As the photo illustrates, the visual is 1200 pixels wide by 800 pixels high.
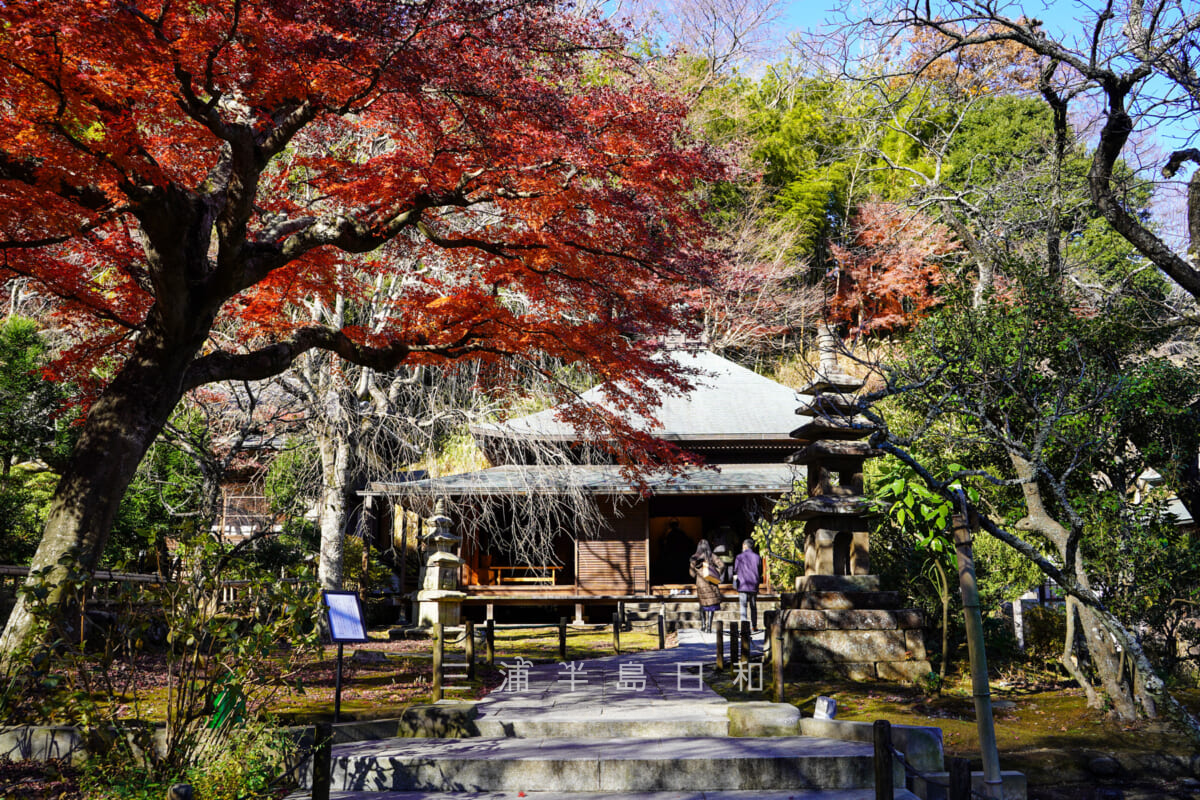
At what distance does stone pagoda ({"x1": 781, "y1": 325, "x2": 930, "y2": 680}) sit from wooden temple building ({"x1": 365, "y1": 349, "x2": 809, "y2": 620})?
6.87 meters

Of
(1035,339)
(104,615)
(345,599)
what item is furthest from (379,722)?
(1035,339)

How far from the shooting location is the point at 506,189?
9805mm

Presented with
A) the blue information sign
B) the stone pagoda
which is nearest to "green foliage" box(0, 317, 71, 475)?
the blue information sign

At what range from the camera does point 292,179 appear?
12.1 metres

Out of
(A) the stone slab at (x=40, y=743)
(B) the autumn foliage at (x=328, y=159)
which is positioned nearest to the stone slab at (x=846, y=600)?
(B) the autumn foliage at (x=328, y=159)

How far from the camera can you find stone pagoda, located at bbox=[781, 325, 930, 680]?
36.7 ft

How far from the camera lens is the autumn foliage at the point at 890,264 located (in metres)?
29.8

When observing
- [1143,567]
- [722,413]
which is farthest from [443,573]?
[1143,567]

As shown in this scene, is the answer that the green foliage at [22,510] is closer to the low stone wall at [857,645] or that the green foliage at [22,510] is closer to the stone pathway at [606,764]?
the stone pathway at [606,764]

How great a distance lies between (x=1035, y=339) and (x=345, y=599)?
8747mm

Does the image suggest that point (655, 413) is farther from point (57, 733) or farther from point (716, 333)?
point (57, 733)

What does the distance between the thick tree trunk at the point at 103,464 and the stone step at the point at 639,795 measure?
10.5 feet

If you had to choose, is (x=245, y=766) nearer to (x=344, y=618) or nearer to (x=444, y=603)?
(x=344, y=618)

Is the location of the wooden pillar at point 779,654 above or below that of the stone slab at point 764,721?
above
